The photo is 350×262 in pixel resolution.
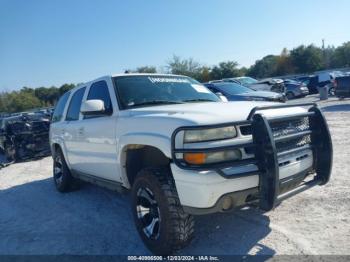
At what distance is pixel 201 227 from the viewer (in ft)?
13.9

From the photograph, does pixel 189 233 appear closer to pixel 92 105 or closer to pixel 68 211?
pixel 92 105

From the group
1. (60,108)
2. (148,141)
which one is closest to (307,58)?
(60,108)

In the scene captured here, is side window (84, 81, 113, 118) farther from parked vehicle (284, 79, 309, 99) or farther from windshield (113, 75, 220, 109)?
parked vehicle (284, 79, 309, 99)

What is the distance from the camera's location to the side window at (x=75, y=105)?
5.81m

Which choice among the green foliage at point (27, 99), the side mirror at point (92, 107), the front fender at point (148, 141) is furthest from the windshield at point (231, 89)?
the green foliage at point (27, 99)

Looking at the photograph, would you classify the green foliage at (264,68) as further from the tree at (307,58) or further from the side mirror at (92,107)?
the side mirror at (92,107)

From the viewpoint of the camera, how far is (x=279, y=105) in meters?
3.66

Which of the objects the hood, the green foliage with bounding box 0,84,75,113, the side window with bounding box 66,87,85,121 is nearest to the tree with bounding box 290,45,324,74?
the green foliage with bounding box 0,84,75,113

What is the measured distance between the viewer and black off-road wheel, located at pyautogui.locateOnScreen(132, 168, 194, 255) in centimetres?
338

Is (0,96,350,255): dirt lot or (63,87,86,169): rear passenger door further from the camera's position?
(63,87,86,169): rear passenger door

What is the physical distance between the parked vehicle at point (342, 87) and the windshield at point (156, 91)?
16.1 m

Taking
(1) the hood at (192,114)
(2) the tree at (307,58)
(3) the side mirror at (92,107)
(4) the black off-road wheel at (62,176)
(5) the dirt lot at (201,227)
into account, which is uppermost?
(2) the tree at (307,58)

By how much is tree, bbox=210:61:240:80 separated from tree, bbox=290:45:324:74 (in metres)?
11.5

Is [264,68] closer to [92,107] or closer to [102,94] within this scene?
[102,94]
